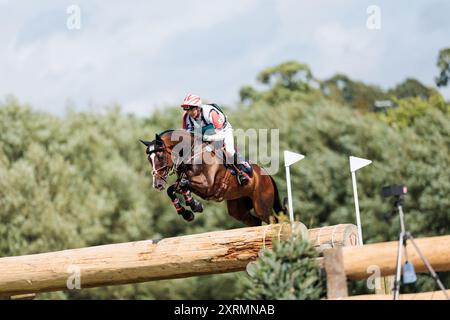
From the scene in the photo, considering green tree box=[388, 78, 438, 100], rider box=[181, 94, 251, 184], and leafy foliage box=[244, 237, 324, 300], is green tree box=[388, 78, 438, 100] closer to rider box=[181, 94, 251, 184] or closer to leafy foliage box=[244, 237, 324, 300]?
rider box=[181, 94, 251, 184]

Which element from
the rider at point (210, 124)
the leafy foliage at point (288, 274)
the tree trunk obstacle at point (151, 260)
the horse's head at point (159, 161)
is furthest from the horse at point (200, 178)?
the leafy foliage at point (288, 274)

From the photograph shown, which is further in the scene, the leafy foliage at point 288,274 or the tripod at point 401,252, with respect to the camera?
the leafy foliage at point 288,274

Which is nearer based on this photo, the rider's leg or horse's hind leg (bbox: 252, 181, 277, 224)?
the rider's leg

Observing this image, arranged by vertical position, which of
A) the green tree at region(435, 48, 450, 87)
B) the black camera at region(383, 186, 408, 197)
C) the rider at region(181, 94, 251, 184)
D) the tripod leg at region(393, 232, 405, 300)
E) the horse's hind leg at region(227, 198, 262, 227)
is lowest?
the tripod leg at region(393, 232, 405, 300)

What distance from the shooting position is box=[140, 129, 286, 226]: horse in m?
9.09

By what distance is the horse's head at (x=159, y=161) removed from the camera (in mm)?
8930

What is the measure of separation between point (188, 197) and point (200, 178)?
0.34 meters

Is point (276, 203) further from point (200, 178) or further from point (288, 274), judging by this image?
point (288, 274)

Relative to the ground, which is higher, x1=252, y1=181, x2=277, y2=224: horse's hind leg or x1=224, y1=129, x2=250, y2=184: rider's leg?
x1=224, y1=129, x2=250, y2=184: rider's leg

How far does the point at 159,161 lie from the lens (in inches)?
356

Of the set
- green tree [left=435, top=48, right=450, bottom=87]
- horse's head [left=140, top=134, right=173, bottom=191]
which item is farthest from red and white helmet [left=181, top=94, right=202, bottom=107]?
green tree [left=435, top=48, right=450, bottom=87]

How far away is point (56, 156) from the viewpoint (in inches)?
1076

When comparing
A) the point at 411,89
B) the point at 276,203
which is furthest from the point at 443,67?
the point at 276,203

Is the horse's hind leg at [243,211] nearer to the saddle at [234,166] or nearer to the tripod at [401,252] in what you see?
the saddle at [234,166]
